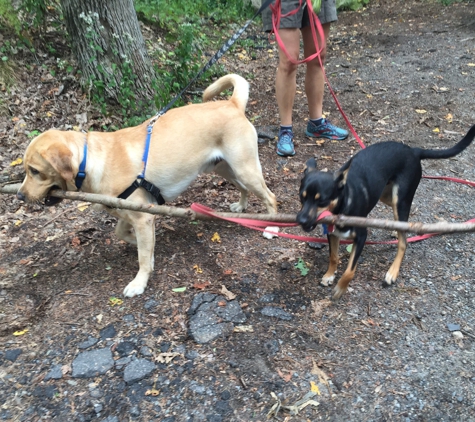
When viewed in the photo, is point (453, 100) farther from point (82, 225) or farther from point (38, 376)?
point (38, 376)

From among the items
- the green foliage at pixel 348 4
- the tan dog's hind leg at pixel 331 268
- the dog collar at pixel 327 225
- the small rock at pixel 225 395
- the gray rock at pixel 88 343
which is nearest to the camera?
the small rock at pixel 225 395

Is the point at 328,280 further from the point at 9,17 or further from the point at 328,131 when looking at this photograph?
the point at 9,17

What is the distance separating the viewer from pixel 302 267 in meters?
3.54

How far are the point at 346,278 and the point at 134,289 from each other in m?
1.70

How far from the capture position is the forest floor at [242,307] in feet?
8.00

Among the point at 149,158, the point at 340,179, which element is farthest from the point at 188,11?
the point at 340,179

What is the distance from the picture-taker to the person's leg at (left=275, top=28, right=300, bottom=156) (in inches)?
189

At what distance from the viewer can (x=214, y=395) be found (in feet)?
8.12

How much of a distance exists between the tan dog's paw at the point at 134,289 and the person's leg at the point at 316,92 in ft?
10.9

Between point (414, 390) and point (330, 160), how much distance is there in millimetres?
3246

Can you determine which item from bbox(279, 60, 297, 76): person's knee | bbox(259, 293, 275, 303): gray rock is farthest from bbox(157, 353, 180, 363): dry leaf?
bbox(279, 60, 297, 76): person's knee

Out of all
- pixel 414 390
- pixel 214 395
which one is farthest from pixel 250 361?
pixel 414 390

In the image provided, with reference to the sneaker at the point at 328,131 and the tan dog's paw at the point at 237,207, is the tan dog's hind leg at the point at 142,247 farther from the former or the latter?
the sneaker at the point at 328,131

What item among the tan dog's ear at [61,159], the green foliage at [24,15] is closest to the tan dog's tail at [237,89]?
the tan dog's ear at [61,159]
